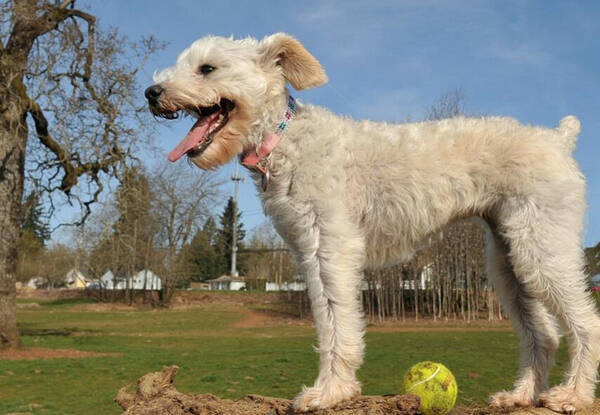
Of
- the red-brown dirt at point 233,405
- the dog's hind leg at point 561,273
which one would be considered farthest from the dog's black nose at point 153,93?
→ the dog's hind leg at point 561,273

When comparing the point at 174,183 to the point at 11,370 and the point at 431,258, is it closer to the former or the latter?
the point at 431,258

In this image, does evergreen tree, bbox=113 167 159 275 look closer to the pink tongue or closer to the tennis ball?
the pink tongue

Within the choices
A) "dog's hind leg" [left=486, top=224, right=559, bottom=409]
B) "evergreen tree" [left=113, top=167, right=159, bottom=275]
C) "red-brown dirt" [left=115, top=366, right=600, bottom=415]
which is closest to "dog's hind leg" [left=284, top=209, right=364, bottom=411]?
"red-brown dirt" [left=115, top=366, right=600, bottom=415]

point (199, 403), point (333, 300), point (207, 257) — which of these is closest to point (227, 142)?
point (333, 300)

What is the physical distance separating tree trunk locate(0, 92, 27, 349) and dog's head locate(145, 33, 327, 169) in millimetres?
15807

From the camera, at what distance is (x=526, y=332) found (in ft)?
15.2

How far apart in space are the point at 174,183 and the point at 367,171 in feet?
153

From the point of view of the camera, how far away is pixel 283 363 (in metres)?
16.7

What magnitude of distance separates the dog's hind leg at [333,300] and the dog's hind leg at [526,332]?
141 cm

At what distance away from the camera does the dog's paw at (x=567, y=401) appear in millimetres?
4125

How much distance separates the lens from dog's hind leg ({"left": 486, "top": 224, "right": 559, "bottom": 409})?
4.55 metres

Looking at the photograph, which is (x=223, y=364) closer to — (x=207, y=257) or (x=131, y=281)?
(x=131, y=281)

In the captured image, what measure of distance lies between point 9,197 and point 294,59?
1684 centimetres

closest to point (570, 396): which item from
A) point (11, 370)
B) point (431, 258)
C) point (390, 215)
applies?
point (390, 215)
